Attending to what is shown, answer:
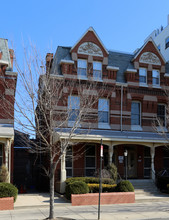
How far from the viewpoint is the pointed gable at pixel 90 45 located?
21994mm

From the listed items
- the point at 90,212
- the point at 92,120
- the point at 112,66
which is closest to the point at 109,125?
the point at 92,120

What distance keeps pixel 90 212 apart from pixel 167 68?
16.9 m

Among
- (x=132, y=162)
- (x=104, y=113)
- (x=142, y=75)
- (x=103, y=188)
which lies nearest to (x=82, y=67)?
(x=104, y=113)

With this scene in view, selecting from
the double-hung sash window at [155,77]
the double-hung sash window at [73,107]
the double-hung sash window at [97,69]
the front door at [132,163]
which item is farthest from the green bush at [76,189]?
the double-hung sash window at [155,77]

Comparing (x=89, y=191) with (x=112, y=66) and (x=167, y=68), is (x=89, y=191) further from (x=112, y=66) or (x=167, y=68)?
(x=167, y=68)

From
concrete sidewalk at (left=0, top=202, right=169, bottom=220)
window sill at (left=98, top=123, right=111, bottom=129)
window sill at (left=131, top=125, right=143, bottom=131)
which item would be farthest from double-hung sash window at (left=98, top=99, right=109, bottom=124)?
concrete sidewalk at (left=0, top=202, right=169, bottom=220)

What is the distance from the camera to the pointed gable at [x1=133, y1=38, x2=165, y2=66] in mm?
23656

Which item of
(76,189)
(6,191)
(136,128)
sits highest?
(136,128)

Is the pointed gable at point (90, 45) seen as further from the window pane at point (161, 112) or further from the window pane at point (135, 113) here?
the window pane at point (161, 112)

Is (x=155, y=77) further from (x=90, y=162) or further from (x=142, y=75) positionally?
(x=90, y=162)

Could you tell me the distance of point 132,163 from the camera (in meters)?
22.5

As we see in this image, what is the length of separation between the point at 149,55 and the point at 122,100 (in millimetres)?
4849

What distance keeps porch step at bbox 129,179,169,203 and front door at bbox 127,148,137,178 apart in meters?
2.43

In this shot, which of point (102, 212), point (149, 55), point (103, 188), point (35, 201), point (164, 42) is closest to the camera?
point (102, 212)
